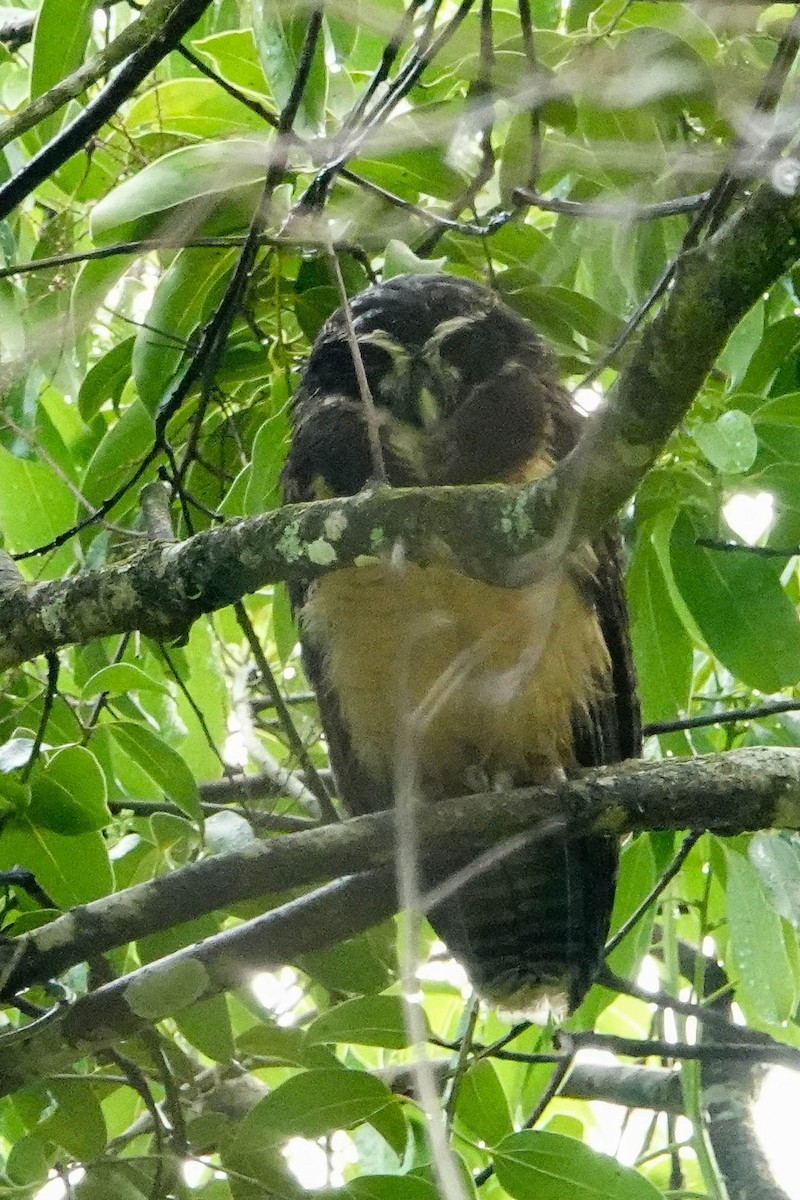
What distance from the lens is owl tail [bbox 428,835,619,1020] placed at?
177 cm

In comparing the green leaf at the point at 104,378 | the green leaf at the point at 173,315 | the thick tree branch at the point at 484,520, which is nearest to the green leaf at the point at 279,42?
the green leaf at the point at 173,315

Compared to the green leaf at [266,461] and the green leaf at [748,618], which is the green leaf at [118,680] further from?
the green leaf at [748,618]

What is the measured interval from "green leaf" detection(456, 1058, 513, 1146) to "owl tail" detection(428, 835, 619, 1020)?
0.32 m

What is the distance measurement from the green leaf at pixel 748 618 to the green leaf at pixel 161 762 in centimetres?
59

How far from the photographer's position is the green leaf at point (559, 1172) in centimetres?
123

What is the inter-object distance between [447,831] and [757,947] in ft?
1.30

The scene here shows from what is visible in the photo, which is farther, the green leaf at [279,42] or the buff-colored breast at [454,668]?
the buff-colored breast at [454,668]

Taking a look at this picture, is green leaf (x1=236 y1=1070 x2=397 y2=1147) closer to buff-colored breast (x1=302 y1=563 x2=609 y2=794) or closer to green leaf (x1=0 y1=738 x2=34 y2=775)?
green leaf (x1=0 y1=738 x2=34 y2=775)

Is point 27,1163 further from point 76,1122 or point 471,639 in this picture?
point 471,639

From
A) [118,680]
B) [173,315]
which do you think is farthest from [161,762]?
[173,315]

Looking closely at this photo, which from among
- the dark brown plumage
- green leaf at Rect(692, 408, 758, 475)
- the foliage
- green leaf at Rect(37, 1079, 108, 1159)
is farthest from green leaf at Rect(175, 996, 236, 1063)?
green leaf at Rect(692, 408, 758, 475)

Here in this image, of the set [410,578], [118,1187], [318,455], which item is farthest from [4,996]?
[318,455]

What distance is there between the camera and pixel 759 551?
146 cm

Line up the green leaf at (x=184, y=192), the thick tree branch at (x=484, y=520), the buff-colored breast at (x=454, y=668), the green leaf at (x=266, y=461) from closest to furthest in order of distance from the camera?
1. the thick tree branch at (x=484, y=520)
2. the green leaf at (x=184, y=192)
3. the green leaf at (x=266, y=461)
4. the buff-colored breast at (x=454, y=668)
